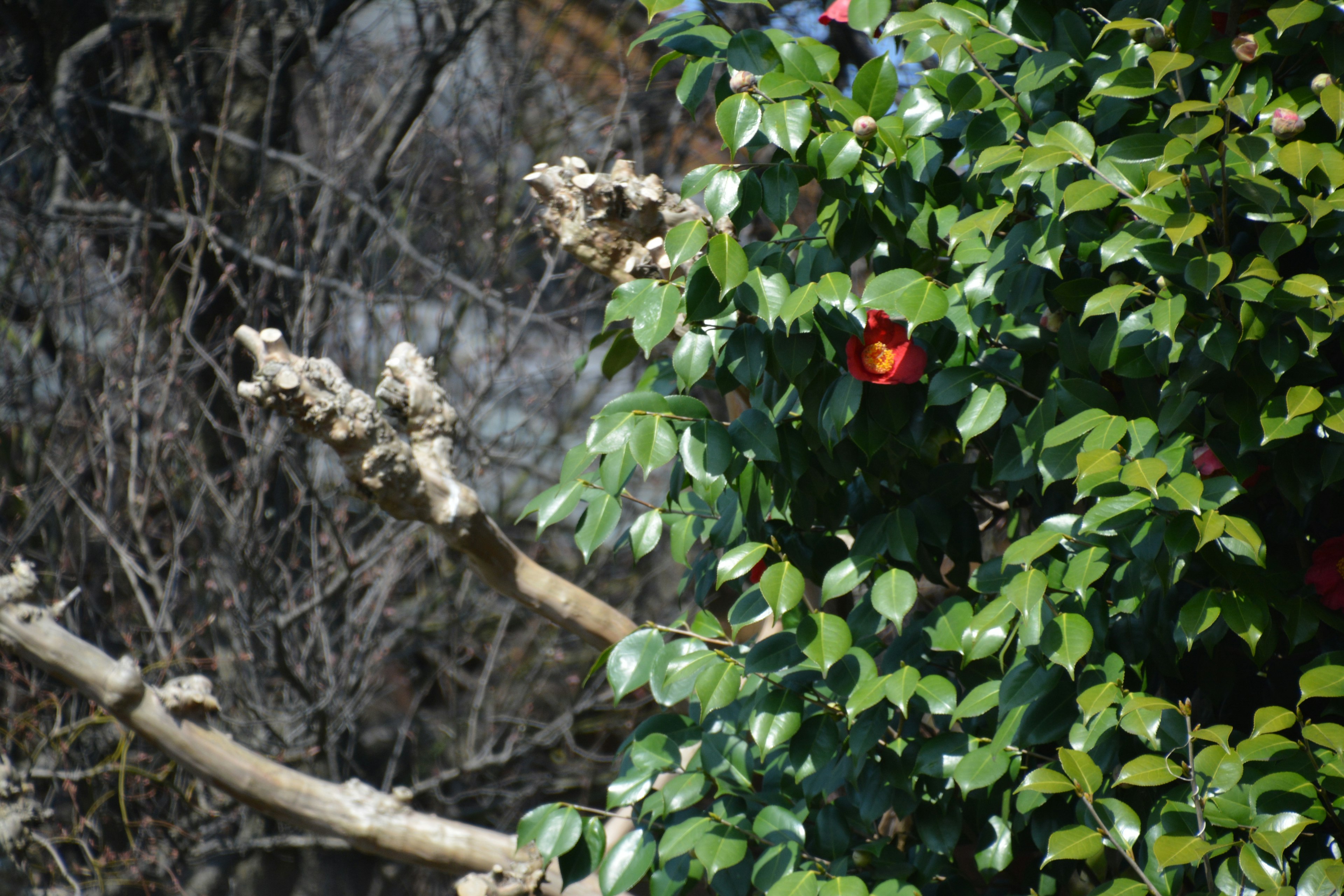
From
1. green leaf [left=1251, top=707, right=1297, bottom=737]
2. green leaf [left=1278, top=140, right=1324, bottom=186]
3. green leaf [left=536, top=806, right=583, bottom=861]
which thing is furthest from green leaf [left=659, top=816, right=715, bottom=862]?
green leaf [left=1278, top=140, right=1324, bottom=186]

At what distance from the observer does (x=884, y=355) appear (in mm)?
1157

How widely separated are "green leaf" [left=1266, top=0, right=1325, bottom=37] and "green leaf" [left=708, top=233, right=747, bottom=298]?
0.52m

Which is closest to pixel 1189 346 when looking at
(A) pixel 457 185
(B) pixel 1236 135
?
(B) pixel 1236 135

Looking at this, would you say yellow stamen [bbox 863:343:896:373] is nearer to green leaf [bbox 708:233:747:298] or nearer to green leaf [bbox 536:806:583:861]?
green leaf [bbox 708:233:747:298]

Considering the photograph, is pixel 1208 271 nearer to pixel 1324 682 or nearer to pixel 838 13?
pixel 1324 682

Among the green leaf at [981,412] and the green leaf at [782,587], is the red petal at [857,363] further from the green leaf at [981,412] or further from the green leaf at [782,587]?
the green leaf at [782,587]

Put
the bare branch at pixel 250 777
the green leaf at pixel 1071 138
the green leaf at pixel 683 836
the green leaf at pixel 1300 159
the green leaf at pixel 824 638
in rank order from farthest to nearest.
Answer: the bare branch at pixel 250 777 < the green leaf at pixel 683 836 < the green leaf at pixel 824 638 < the green leaf at pixel 1071 138 < the green leaf at pixel 1300 159

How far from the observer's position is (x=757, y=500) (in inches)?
49.5

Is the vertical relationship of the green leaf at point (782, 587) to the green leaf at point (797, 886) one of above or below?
above

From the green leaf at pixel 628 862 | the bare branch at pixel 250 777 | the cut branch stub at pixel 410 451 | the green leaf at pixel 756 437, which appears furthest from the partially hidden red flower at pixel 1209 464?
the bare branch at pixel 250 777

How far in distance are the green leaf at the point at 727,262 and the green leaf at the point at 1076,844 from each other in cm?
65

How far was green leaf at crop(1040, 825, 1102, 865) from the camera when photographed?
1.00 meters

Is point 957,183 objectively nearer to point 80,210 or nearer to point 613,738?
point 80,210

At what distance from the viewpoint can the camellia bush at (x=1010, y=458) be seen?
38.8 inches
